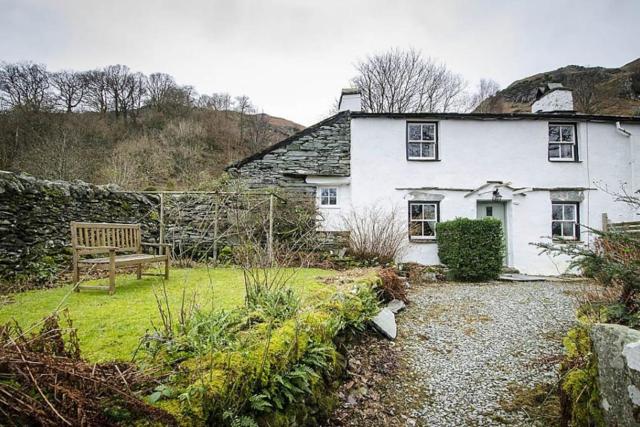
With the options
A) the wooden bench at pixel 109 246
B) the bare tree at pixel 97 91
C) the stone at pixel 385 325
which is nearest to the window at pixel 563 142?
the stone at pixel 385 325

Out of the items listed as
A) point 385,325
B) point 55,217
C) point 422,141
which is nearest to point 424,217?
point 422,141

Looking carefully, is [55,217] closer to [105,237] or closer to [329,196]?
[105,237]

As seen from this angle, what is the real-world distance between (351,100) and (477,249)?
6805mm

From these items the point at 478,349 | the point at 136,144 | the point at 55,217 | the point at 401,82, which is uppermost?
the point at 401,82

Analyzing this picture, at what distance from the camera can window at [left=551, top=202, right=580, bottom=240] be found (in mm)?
10781

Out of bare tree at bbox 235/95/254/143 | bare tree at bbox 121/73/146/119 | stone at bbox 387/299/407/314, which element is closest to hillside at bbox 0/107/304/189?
bare tree at bbox 235/95/254/143

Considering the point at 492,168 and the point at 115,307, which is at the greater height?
the point at 492,168

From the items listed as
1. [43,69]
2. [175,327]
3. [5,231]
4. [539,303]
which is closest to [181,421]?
[175,327]

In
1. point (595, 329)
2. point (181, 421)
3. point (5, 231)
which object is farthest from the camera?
point (5, 231)

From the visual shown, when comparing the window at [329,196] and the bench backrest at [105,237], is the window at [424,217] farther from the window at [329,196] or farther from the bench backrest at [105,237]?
the bench backrest at [105,237]

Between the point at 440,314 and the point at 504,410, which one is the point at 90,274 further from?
the point at 504,410

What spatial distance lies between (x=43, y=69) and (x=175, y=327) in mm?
22804

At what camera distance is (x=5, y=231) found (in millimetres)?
5465

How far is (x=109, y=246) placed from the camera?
5.41m
